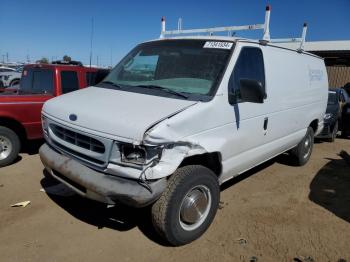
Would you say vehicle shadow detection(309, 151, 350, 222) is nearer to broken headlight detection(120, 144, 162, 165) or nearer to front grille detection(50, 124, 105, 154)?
broken headlight detection(120, 144, 162, 165)

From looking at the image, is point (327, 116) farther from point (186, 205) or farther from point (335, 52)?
point (335, 52)

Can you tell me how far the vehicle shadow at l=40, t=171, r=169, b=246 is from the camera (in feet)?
13.2

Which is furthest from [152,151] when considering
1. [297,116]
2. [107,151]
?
[297,116]

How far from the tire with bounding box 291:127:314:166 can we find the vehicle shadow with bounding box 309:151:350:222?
40 cm

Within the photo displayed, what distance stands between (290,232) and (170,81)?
2.32m

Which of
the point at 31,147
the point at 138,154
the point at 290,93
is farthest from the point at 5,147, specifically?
the point at 290,93

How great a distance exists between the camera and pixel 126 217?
14.1 feet

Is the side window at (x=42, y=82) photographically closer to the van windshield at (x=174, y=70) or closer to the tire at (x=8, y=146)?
the tire at (x=8, y=146)

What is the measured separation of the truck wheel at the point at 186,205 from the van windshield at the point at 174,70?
0.86 m

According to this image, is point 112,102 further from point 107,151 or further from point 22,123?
point 22,123

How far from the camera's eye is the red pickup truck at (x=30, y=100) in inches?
236

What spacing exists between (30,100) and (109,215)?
10.2ft

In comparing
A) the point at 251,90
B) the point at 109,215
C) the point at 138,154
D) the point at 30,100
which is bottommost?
the point at 109,215

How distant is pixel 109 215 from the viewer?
14.2 feet
